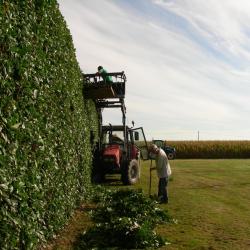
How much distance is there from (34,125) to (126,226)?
336 cm

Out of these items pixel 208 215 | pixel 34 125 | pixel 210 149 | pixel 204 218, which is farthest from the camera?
pixel 210 149

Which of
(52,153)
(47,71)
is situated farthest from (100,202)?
(47,71)

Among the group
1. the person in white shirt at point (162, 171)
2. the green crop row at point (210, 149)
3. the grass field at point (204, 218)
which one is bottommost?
the grass field at point (204, 218)

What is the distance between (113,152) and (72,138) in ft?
24.6

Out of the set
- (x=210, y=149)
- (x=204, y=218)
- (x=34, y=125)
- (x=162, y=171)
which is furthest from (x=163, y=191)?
(x=210, y=149)

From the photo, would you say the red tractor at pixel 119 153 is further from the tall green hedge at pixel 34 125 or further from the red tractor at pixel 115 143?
the tall green hedge at pixel 34 125

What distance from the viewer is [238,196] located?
624 inches

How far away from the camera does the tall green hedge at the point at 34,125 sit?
530 centimetres

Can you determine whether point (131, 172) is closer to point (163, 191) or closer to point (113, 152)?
point (113, 152)

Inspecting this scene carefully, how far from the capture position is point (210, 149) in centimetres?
5403

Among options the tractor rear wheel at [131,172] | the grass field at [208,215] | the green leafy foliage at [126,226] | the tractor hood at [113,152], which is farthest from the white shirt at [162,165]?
the tractor hood at [113,152]

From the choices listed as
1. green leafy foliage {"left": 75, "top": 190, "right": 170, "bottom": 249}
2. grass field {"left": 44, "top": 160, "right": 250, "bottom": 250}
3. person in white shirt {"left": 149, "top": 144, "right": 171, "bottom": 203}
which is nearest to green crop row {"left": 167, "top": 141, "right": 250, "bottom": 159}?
grass field {"left": 44, "top": 160, "right": 250, "bottom": 250}

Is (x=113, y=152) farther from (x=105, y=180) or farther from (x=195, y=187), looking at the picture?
(x=195, y=187)

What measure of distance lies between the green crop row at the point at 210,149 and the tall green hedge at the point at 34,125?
4324 cm
